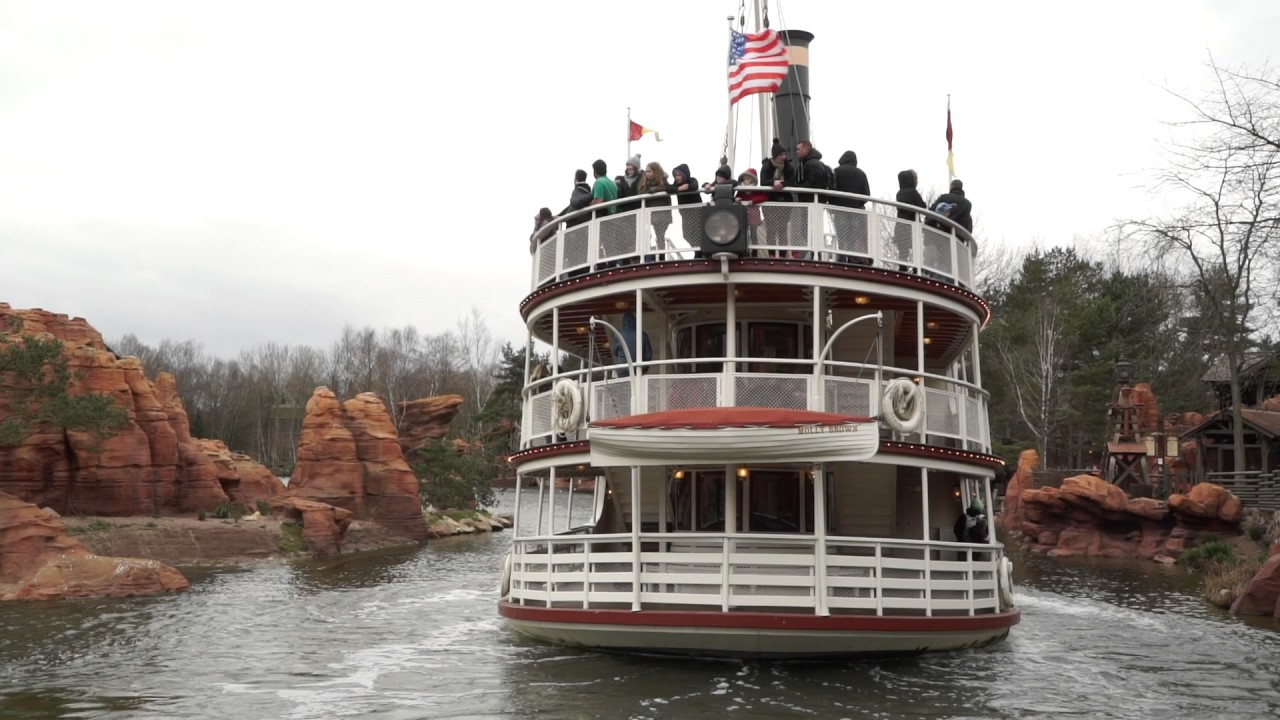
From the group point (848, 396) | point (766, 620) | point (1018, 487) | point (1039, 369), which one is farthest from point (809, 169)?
point (1039, 369)

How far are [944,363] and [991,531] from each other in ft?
21.5

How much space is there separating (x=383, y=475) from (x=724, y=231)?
3509 cm

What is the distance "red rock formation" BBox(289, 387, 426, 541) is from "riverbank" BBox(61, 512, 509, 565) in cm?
605

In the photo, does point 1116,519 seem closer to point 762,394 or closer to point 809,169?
point 809,169

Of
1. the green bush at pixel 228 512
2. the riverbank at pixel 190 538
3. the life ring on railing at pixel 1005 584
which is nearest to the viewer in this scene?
the life ring on railing at pixel 1005 584

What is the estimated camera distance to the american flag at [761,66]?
1869 cm

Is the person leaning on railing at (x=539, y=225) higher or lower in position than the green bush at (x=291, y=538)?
higher

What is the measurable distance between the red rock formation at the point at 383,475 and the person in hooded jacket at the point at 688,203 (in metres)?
33.3

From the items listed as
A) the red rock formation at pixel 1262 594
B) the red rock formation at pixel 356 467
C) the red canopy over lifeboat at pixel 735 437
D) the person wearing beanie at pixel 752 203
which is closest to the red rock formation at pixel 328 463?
the red rock formation at pixel 356 467

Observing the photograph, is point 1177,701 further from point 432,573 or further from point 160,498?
point 160,498

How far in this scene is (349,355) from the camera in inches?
4909

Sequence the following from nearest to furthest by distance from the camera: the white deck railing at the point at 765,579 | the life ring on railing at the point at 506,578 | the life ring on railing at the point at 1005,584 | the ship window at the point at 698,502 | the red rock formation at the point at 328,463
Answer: the white deck railing at the point at 765,579 → the life ring on railing at the point at 1005,584 → the ship window at the point at 698,502 → the life ring on railing at the point at 506,578 → the red rock formation at the point at 328,463

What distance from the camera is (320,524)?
39.0 m

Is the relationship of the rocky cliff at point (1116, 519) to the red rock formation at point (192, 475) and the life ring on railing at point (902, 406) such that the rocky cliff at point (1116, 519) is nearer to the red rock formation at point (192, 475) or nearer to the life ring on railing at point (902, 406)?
the life ring on railing at point (902, 406)
